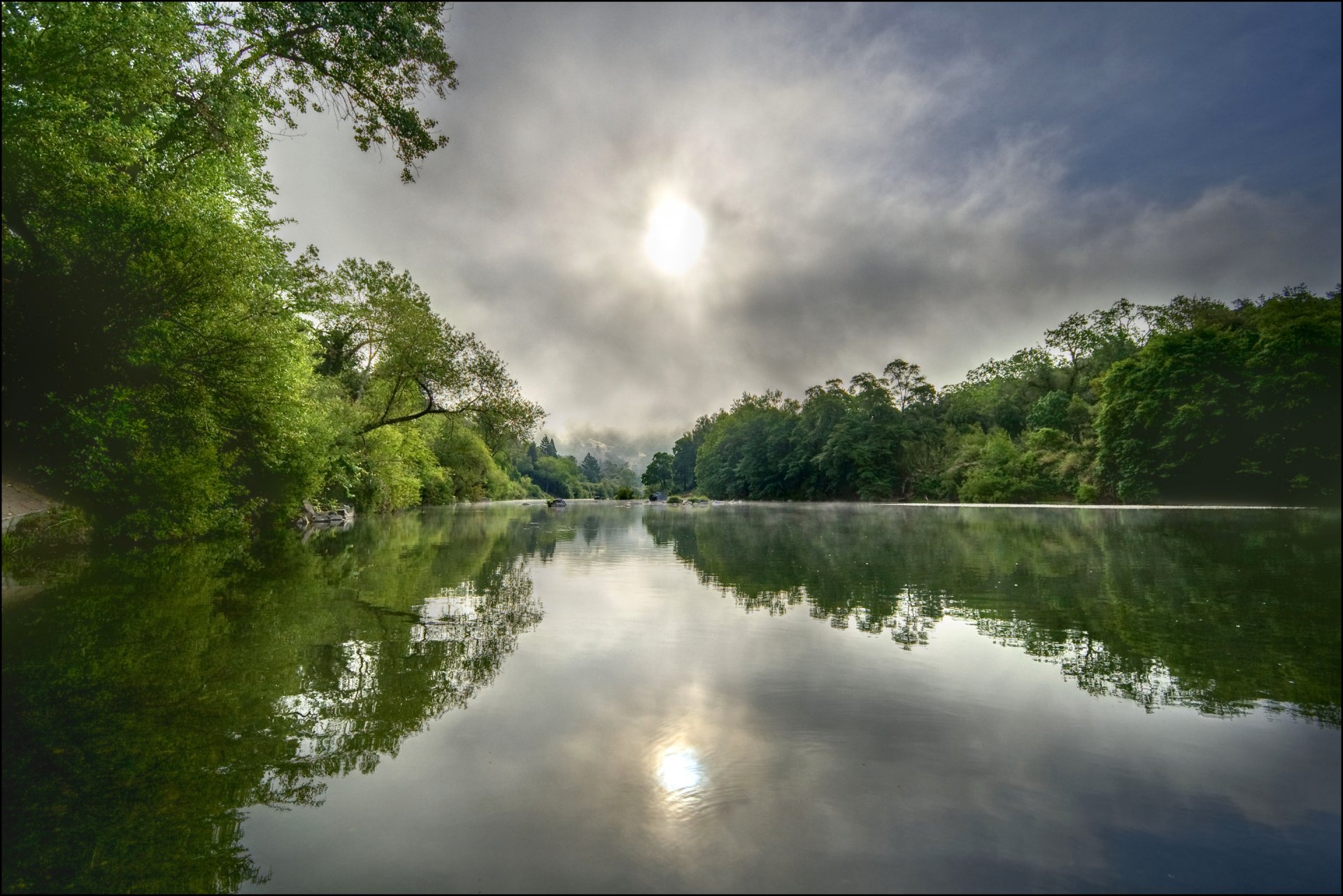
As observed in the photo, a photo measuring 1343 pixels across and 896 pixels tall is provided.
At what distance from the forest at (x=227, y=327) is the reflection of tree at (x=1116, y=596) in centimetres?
226

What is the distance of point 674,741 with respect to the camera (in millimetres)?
5250

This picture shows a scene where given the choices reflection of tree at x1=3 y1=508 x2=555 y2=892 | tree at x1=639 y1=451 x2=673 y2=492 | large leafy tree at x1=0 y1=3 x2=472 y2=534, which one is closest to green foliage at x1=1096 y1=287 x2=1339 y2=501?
reflection of tree at x1=3 y1=508 x2=555 y2=892

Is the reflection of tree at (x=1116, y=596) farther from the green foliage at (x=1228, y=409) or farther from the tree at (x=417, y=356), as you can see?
the tree at (x=417, y=356)

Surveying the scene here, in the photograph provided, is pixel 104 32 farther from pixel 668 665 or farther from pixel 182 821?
pixel 668 665

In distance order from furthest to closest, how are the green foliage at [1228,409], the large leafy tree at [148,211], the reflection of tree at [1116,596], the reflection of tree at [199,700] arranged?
the green foliage at [1228,409], the large leafy tree at [148,211], the reflection of tree at [1116,596], the reflection of tree at [199,700]

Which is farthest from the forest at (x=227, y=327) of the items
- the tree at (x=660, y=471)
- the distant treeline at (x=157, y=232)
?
the tree at (x=660, y=471)

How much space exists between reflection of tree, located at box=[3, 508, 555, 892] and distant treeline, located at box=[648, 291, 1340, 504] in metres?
Result: 11.1

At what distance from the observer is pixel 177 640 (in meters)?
8.36

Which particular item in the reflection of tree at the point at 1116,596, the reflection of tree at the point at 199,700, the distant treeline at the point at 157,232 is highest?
the distant treeline at the point at 157,232

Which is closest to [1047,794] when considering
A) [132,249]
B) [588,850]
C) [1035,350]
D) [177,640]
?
[588,850]

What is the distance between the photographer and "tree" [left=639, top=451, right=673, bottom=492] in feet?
567

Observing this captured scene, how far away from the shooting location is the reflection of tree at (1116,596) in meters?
6.89

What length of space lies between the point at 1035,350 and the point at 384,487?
271 ft

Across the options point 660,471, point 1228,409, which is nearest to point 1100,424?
point 1228,409
